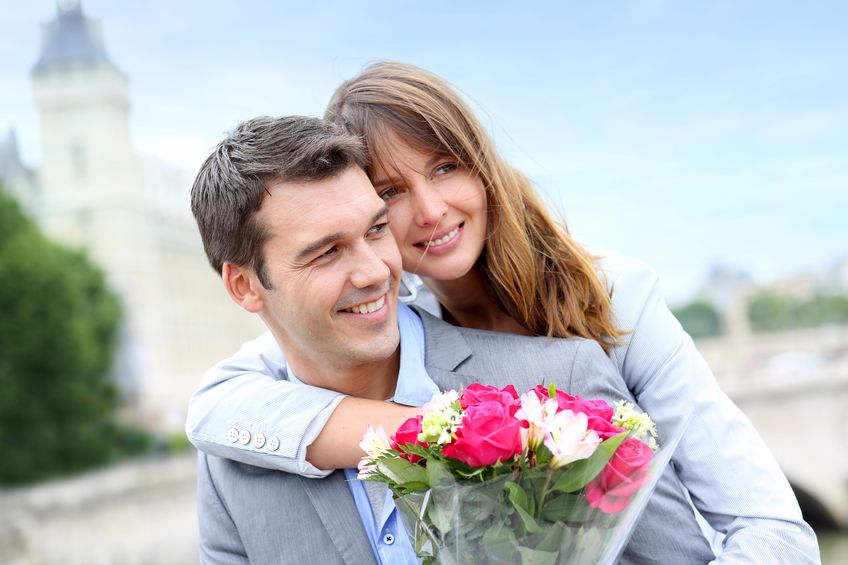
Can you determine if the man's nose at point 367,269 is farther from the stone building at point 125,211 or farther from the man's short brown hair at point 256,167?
the stone building at point 125,211

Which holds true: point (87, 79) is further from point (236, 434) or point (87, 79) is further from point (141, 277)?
point (236, 434)

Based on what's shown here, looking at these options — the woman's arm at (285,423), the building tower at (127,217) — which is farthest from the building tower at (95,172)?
the woman's arm at (285,423)

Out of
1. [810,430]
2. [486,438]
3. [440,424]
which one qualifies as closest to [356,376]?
[440,424]

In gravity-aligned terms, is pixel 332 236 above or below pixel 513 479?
above

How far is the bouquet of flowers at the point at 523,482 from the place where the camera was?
1686 millimetres

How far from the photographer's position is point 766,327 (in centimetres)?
4894

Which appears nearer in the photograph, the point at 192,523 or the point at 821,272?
the point at 192,523

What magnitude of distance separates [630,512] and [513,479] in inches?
8.5

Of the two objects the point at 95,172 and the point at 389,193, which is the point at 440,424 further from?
the point at 95,172

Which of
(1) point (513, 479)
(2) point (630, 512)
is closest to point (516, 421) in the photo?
(1) point (513, 479)

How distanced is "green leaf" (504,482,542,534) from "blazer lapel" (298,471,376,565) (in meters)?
0.78

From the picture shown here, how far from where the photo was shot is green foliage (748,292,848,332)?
159 ft

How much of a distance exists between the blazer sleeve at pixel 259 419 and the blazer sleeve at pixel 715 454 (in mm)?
749

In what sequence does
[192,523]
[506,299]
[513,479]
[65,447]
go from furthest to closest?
[65,447], [192,523], [506,299], [513,479]
